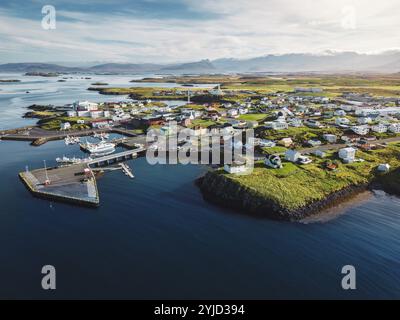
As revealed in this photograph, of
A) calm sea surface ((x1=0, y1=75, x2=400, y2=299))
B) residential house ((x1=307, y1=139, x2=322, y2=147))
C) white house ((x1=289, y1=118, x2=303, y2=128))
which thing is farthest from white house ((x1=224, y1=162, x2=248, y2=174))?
white house ((x1=289, y1=118, x2=303, y2=128))

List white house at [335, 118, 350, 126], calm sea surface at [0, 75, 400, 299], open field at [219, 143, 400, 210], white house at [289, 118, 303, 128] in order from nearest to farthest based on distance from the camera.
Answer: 1. calm sea surface at [0, 75, 400, 299]
2. open field at [219, 143, 400, 210]
3. white house at [289, 118, 303, 128]
4. white house at [335, 118, 350, 126]

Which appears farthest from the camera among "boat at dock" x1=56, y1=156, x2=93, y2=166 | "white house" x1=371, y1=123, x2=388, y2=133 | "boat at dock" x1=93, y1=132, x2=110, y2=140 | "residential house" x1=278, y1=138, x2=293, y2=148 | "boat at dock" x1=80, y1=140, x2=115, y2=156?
"boat at dock" x1=93, y1=132, x2=110, y2=140

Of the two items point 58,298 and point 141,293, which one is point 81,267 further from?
point 141,293

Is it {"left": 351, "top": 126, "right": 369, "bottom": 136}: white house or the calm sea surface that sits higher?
{"left": 351, "top": 126, "right": 369, "bottom": 136}: white house

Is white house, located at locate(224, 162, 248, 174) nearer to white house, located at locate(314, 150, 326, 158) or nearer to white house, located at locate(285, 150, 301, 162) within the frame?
white house, located at locate(285, 150, 301, 162)

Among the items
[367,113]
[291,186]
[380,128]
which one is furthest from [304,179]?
[367,113]
